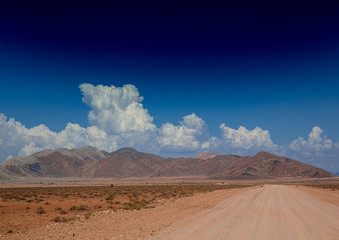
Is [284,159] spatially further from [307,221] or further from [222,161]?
[307,221]

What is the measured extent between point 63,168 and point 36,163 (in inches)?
714

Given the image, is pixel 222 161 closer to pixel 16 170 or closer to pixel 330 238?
pixel 16 170

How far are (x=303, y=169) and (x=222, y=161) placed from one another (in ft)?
186

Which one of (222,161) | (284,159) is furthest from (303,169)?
(222,161)

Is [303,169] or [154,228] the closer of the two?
[154,228]

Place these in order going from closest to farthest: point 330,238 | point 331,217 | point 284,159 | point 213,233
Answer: point 330,238 < point 213,233 < point 331,217 < point 284,159

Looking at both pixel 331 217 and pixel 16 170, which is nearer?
pixel 331 217

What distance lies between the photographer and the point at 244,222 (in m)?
15.2

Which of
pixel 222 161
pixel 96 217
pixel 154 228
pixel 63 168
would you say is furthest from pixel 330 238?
pixel 63 168

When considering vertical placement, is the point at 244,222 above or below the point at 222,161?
below

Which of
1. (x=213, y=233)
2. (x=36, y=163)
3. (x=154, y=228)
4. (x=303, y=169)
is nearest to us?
(x=213, y=233)

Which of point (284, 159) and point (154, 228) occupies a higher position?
point (284, 159)

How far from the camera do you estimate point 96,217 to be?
64.9 feet

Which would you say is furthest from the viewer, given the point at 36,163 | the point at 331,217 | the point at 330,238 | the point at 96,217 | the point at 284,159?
the point at 36,163
